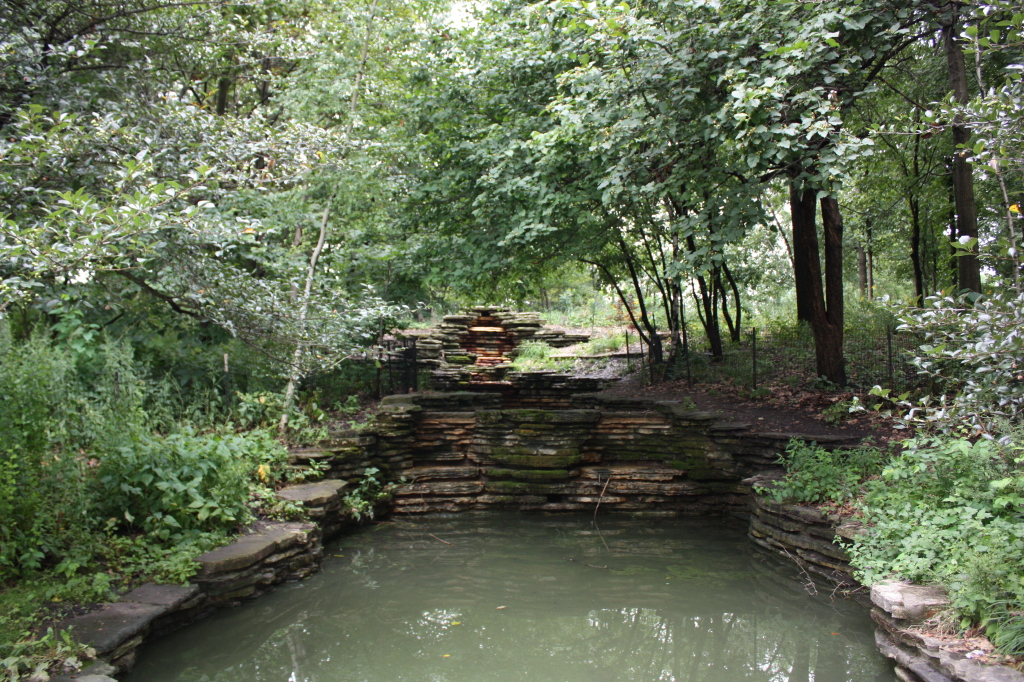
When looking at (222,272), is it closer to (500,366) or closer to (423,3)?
(423,3)

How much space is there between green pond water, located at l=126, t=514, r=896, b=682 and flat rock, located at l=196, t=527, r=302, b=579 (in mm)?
353

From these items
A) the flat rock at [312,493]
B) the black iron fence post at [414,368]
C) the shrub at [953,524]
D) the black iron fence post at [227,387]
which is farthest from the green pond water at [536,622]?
the black iron fence post at [414,368]

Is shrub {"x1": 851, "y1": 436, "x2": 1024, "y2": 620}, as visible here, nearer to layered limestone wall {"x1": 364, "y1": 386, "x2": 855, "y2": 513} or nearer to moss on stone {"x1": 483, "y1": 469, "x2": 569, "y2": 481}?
layered limestone wall {"x1": 364, "y1": 386, "x2": 855, "y2": 513}

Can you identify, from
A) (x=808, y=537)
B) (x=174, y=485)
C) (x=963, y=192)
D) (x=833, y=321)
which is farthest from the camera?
(x=833, y=321)

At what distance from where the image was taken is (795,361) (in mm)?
10078

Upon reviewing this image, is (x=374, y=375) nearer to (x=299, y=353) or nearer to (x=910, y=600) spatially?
(x=299, y=353)

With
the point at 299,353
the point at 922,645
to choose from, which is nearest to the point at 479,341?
the point at 299,353

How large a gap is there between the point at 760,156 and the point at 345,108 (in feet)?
20.4

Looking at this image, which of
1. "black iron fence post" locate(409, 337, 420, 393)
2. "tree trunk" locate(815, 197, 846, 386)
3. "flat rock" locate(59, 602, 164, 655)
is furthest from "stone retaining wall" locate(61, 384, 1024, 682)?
"tree trunk" locate(815, 197, 846, 386)

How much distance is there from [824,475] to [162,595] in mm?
5661

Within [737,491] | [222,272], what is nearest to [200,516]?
[222,272]

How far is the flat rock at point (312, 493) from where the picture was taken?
647 cm

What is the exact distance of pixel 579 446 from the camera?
8.51 meters

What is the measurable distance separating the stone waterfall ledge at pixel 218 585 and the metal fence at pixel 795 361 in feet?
20.3
